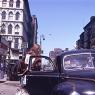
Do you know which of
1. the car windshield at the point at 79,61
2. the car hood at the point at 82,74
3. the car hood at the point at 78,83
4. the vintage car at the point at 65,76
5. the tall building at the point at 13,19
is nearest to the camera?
the car hood at the point at 78,83

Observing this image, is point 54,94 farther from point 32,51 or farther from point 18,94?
point 32,51

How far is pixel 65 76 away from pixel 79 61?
61 centimetres

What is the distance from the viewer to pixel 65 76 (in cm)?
759

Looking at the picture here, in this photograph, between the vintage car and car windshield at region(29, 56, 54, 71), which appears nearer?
the vintage car

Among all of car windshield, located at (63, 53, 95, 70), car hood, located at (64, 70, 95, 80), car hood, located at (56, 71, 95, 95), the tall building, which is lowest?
car hood, located at (56, 71, 95, 95)

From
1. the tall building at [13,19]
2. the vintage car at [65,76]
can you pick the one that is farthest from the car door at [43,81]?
the tall building at [13,19]

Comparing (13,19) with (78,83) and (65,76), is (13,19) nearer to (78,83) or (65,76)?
(65,76)

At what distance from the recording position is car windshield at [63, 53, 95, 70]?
7.82 metres

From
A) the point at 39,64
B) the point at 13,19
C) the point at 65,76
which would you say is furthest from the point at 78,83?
the point at 13,19

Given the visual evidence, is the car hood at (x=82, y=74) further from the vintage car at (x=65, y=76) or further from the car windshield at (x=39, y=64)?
the car windshield at (x=39, y=64)

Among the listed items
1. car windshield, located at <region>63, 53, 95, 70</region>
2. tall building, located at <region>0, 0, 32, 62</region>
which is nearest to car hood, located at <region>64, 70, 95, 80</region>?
car windshield, located at <region>63, 53, 95, 70</region>

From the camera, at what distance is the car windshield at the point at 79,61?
308 inches

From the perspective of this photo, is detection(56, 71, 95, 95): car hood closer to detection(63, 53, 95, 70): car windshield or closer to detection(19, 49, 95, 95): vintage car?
detection(19, 49, 95, 95): vintage car

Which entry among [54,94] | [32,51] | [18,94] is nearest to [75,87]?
[54,94]
